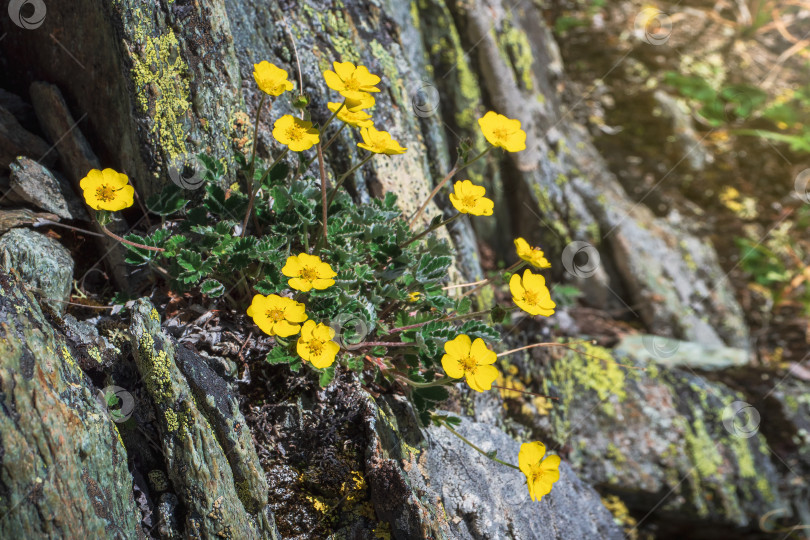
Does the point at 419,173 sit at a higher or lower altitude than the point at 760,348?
higher

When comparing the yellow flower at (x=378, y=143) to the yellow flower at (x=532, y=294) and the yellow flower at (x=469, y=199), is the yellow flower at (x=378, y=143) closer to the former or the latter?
the yellow flower at (x=469, y=199)

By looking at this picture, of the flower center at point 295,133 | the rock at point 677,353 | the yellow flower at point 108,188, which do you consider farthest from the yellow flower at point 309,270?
the rock at point 677,353

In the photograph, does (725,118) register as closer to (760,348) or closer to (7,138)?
(760,348)

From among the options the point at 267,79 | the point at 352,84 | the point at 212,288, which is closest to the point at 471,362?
the point at 212,288

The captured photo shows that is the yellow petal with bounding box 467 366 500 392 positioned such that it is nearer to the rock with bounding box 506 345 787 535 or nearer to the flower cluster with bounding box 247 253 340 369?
the flower cluster with bounding box 247 253 340 369

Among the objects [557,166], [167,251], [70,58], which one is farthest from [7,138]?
[557,166]

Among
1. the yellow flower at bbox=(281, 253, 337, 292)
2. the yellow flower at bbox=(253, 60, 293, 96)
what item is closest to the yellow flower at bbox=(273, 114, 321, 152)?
the yellow flower at bbox=(253, 60, 293, 96)
